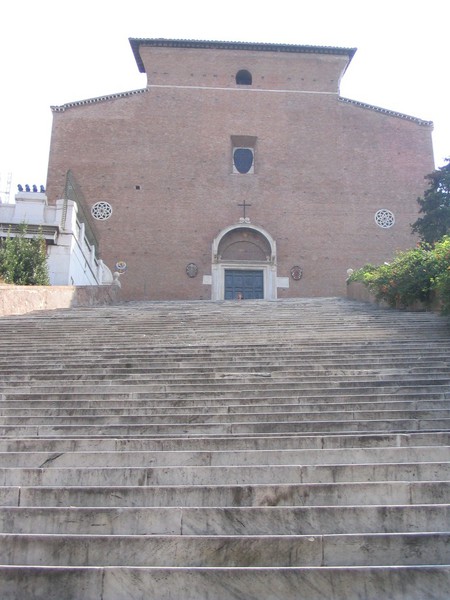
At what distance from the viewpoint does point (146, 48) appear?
75.6 feet

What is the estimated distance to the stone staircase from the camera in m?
3.10

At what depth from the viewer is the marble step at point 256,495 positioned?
388cm

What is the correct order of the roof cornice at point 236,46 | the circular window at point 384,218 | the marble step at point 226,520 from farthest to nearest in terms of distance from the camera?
the roof cornice at point 236,46 → the circular window at point 384,218 → the marble step at point 226,520

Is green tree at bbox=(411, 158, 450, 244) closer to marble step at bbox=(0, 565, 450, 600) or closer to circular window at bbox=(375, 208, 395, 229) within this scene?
circular window at bbox=(375, 208, 395, 229)

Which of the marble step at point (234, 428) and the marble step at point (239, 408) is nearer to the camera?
the marble step at point (234, 428)

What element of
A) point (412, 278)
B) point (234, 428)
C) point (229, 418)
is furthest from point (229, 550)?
point (412, 278)

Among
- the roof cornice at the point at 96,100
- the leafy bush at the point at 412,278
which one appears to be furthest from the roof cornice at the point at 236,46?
the leafy bush at the point at 412,278

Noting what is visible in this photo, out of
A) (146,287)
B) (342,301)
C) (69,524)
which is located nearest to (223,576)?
(69,524)

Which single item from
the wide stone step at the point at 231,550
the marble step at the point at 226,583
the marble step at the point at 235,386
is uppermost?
the marble step at the point at 235,386

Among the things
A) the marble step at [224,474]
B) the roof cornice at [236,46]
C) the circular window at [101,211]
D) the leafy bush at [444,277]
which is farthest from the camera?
the roof cornice at [236,46]

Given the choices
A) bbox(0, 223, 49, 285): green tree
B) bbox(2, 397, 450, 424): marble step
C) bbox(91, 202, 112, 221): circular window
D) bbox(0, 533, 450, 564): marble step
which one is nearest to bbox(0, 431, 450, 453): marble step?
bbox(2, 397, 450, 424): marble step

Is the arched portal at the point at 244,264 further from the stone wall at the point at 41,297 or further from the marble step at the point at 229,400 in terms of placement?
the marble step at the point at 229,400

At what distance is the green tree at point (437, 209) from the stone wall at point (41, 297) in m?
9.53

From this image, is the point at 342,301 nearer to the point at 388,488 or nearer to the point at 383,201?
the point at 383,201
